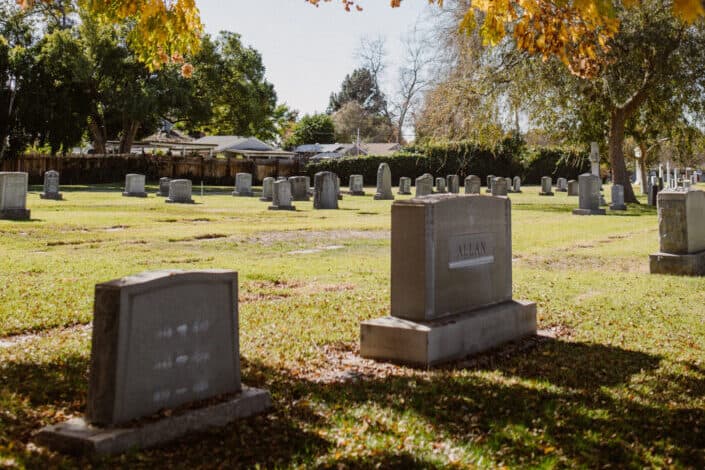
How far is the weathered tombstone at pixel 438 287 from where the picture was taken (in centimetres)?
629

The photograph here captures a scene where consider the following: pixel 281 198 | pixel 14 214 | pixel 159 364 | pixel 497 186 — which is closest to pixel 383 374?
pixel 159 364

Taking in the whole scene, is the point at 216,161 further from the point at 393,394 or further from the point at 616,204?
the point at 393,394

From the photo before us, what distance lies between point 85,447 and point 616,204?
92.9ft

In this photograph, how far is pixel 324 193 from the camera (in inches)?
1106

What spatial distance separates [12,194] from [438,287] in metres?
15.9

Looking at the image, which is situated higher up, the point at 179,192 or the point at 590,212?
the point at 179,192

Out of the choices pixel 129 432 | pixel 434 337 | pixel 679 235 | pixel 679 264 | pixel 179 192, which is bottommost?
pixel 129 432

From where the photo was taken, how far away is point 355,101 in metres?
Result: 112

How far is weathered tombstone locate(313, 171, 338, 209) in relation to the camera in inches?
1105

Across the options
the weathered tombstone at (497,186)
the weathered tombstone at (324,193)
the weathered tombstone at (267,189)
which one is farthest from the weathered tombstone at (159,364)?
the weathered tombstone at (497,186)

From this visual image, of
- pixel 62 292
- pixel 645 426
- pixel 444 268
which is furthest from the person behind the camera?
pixel 62 292

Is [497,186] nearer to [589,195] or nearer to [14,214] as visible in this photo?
[589,195]

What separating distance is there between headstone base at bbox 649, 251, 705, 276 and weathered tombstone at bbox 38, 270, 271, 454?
9367 millimetres

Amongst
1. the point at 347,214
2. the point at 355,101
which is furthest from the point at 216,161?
the point at 355,101
